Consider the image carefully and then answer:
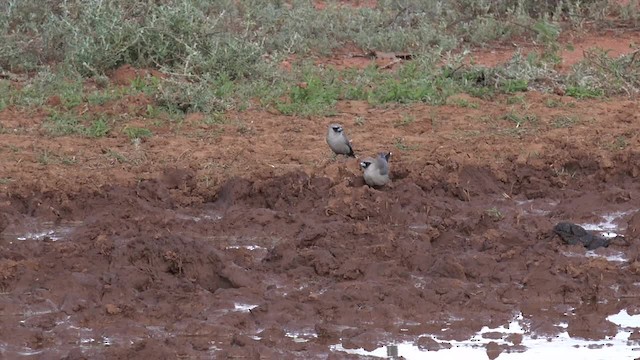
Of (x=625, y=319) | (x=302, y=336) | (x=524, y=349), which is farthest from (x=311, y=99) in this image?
(x=524, y=349)

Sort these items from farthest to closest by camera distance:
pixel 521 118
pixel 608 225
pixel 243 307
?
1. pixel 521 118
2. pixel 608 225
3. pixel 243 307

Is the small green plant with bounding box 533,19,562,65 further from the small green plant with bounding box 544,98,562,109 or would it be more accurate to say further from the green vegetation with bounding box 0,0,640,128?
the small green plant with bounding box 544,98,562,109

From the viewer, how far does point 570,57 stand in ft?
44.3

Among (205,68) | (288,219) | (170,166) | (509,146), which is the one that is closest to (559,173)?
(509,146)

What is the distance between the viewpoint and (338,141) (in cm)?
1007

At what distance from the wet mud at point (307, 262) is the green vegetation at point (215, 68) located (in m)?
1.79

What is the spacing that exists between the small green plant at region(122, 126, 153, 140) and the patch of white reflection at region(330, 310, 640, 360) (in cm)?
437

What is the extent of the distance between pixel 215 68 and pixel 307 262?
4.69 metres

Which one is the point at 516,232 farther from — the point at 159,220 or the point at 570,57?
the point at 570,57

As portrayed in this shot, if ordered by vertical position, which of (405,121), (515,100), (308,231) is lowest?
(308,231)

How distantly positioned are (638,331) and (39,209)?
408cm

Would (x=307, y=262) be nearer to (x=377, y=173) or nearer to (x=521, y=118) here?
(x=377, y=173)

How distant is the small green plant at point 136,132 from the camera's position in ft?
35.4

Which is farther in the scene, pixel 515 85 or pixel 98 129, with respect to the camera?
pixel 515 85
